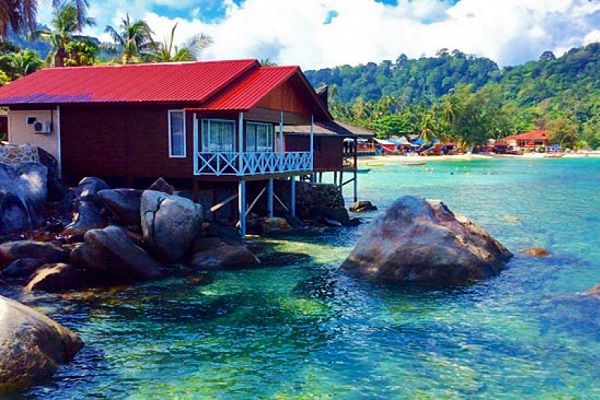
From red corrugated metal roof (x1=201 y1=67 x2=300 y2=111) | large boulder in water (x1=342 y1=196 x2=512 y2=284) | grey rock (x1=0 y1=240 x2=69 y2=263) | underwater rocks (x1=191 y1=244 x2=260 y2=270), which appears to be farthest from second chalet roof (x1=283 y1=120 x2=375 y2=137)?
grey rock (x1=0 y1=240 x2=69 y2=263)

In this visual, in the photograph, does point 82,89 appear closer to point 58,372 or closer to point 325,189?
point 325,189

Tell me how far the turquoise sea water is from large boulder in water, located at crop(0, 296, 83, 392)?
12.6 inches

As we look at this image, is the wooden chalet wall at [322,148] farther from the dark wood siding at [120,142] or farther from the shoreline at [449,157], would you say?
the shoreline at [449,157]

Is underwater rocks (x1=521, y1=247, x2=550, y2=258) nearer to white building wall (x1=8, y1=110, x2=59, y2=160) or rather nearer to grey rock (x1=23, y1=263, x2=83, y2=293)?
grey rock (x1=23, y1=263, x2=83, y2=293)

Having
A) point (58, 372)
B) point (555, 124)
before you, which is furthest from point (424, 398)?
point (555, 124)

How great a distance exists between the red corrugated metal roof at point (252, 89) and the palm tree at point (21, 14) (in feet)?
22.7

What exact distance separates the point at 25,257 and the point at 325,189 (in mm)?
16701

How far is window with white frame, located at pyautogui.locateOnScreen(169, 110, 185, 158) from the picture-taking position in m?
22.7

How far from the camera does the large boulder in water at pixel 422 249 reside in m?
16.7

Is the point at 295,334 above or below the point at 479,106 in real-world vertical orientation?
below

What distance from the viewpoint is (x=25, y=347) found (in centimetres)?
982

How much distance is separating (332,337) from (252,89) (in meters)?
13.3

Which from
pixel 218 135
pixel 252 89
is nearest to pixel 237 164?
pixel 218 135

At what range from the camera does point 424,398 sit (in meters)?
9.50
